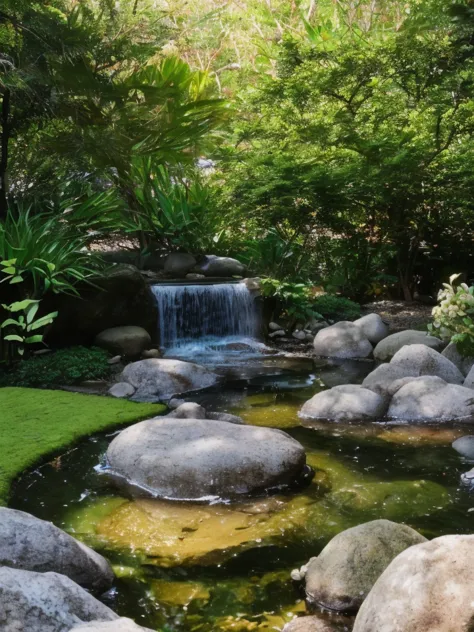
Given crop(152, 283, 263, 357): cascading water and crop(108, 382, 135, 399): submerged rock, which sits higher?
crop(152, 283, 263, 357): cascading water

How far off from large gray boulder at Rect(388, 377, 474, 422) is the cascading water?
172 inches

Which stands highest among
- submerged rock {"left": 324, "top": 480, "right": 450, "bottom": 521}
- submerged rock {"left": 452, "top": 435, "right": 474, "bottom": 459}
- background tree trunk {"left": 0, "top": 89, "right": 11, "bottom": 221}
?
background tree trunk {"left": 0, "top": 89, "right": 11, "bottom": 221}

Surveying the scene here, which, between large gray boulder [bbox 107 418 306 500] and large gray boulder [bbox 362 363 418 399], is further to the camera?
large gray boulder [bbox 362 363 418 399]

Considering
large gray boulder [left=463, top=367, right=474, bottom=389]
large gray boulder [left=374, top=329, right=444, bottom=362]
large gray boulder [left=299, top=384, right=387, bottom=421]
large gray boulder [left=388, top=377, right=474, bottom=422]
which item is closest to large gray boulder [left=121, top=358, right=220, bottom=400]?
large gray boulder [left=299, top=384, right=387, bottom=421]

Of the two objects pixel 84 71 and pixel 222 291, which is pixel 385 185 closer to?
pixel 222 291

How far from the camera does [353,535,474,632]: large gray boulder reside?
259 cm

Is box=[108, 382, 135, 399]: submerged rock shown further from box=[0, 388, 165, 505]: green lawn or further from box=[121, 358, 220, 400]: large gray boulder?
box=[0, 388, 165, 505]: green lawn

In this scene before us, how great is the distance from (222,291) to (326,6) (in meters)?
16.8

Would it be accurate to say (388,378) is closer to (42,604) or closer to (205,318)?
(205,318)

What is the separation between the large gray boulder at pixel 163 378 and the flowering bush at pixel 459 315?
3075mm

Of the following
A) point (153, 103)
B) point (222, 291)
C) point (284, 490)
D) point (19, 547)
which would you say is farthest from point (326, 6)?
point (19, 547)

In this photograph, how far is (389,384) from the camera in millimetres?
7414

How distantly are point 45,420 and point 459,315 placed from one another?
15.8ft

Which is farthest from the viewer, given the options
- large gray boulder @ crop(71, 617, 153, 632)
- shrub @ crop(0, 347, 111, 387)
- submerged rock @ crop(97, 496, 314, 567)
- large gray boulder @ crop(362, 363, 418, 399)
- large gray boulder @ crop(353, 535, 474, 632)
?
shrub @ crop(0, 347, 111, 387)
